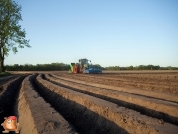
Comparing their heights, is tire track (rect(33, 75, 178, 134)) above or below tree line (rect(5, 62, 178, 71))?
below

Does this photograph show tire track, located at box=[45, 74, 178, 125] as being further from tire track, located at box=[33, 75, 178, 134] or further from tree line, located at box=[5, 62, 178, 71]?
tree line, located at box=[5, 62, 178, 71]

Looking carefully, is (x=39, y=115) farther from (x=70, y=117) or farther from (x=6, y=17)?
(x=6, y=17)

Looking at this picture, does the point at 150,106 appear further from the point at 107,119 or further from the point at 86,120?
the point at 86,120

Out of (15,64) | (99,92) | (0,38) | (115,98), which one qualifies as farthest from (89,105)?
(15,64)

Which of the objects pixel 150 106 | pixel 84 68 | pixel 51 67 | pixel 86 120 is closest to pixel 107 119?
pixel 86 120

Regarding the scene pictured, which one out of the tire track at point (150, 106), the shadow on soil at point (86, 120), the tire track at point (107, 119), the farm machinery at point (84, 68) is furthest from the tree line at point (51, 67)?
the tire track at point (107, 119)

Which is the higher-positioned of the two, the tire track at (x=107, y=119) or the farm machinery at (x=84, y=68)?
the farm machinery at (x=84, y=68)

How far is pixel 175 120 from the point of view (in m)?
5.20

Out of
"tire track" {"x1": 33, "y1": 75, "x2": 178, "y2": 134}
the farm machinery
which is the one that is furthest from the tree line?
"tire track" {"x1": 33, "y1": 75, "x2": 178, "y2": 134}

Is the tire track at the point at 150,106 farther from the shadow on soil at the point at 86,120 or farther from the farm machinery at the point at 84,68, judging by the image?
the farm machinery at the point at 84,68

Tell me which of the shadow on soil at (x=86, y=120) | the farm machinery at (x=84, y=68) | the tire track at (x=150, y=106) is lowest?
the shadow on soil at (x=86, y=120)

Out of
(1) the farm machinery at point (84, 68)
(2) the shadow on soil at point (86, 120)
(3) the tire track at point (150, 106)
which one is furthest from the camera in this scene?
(1) the farm machinery at point (84, 68)

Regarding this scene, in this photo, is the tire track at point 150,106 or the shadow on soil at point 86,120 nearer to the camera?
the shadow on soil at point 86,120

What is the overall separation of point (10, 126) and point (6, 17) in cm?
3249
